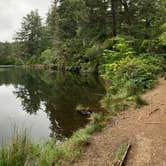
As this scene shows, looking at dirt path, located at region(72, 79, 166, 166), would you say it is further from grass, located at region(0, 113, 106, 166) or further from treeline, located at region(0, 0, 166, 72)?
treeline, located at region(0, 0, 166, 72)

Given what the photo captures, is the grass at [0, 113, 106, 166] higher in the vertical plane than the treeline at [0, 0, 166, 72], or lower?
lower

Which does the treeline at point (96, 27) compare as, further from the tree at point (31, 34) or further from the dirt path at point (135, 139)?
the tree at point (31, 34)

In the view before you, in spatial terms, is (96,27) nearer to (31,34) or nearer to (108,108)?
(108,108)

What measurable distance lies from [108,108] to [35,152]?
5429 mm

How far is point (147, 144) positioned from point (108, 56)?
11548 millimetres

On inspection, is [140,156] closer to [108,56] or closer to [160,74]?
[160,74]

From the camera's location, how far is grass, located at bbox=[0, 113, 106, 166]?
171 inches

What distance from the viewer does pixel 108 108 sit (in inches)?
402

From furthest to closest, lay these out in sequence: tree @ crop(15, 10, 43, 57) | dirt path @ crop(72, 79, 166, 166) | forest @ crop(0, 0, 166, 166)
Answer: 1. tree @ crop(15, 10, 43, 57)
2. forest @ crop(0, 0, 166, 166)
3. dirt path @ crop(72, 79, 166, 166)

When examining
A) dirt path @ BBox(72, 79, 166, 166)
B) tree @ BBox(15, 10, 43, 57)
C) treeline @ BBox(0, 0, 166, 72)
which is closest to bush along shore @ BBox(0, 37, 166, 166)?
dirt path @ BBox(72, 79, 166, 166)

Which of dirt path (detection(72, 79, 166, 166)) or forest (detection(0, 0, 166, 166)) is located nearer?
dirt path (detection(72, 79, 166, 166))

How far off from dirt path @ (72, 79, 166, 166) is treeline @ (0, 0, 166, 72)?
7.51 metres

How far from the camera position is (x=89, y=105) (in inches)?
479

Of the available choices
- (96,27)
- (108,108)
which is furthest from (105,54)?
(96,27)
